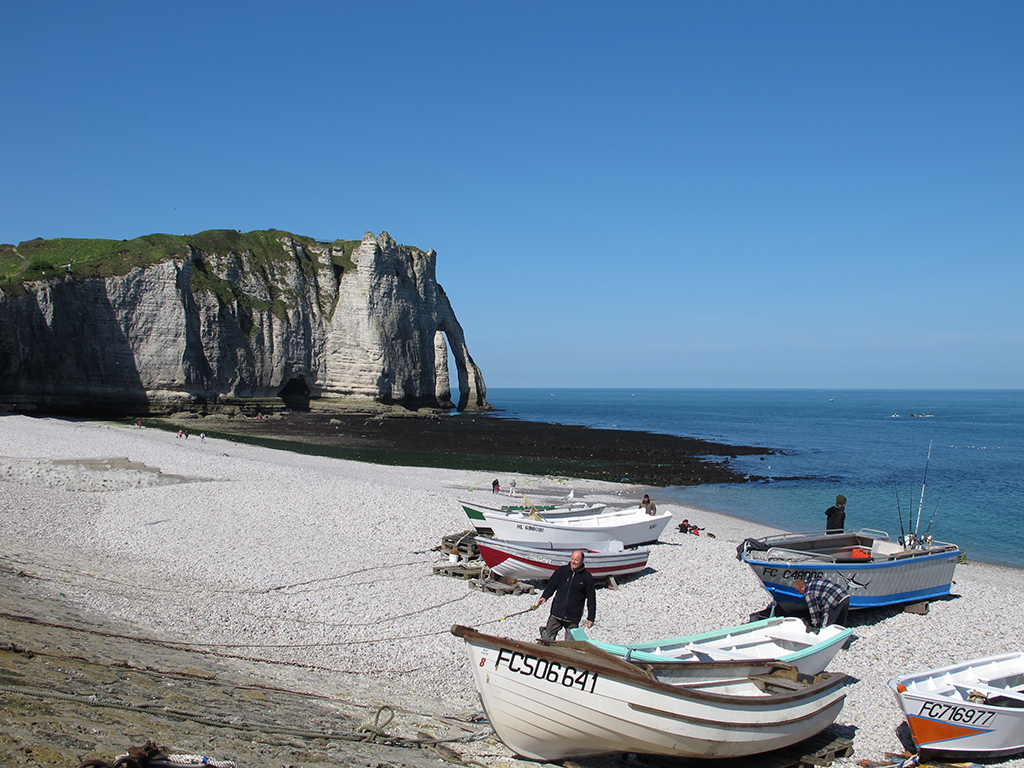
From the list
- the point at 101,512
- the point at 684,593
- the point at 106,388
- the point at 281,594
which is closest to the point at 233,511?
the point at 101,512

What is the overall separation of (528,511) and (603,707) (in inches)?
415

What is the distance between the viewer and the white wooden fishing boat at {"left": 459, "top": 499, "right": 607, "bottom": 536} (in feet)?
48.8

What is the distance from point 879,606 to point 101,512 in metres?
18.8

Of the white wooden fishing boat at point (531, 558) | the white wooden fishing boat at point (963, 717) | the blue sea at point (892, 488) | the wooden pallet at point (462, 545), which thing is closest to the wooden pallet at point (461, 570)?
the white wooden fishing boat at point (531, 558)

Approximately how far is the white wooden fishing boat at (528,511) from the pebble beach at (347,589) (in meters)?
1.16

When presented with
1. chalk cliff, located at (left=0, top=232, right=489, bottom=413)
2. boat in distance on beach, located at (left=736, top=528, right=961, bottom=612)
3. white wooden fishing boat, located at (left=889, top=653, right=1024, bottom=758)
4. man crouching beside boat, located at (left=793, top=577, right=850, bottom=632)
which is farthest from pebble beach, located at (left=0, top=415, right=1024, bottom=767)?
chalk cliff, located at (left=0, top=232, right=489, bottom=413)

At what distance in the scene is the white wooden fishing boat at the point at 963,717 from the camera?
7301mm

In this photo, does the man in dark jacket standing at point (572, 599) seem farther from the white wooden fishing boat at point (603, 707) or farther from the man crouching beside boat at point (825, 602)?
the man crouching beside boat at point (825, 602)

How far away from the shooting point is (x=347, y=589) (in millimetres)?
12531

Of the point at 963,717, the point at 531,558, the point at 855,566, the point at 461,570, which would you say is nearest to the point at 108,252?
the point at 461,570

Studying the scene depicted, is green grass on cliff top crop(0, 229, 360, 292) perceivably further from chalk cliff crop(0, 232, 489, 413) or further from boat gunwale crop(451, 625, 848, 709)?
boat gunwale crop(451, 625, 848, 709)

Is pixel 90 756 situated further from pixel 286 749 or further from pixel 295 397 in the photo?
pixel 295 397

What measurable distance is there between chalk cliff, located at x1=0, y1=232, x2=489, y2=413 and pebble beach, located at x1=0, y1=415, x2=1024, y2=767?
3771 cm

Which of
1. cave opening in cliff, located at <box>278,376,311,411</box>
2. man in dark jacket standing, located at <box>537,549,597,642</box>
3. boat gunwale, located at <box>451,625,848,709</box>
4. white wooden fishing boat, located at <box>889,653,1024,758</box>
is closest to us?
boat gunwale, located at <box>451,625,848,709</box>
